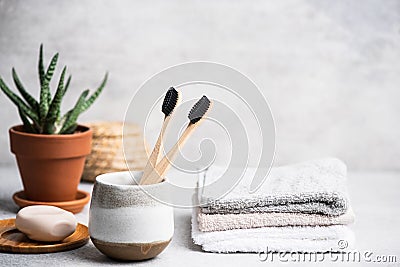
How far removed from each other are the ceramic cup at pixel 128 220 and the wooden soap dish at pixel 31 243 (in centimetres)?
10

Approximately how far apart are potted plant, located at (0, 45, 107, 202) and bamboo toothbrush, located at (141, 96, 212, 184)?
34 cm

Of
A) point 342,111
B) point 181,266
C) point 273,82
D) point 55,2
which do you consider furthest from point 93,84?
point 181,266

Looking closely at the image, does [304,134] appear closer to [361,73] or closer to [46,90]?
[361,73]

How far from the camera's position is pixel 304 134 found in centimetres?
196

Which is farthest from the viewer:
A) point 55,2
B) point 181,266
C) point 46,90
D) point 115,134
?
point 55,2

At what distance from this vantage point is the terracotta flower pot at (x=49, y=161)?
133 cm

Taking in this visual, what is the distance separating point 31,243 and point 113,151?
0.56 metres

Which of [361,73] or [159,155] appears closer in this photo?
[159,155]

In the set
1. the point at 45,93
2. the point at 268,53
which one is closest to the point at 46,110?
the point at 45,93

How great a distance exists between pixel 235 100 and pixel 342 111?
0.31 m

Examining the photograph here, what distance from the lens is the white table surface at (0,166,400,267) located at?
1.07 meters

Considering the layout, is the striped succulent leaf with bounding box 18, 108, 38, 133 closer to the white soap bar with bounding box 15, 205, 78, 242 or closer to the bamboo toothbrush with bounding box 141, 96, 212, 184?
the white soap bar with bounding box 15, 205, 78, 242

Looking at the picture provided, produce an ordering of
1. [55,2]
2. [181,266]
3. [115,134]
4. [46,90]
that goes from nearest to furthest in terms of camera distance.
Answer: [181,266]
[46,90]
[115,134]
[55,2]

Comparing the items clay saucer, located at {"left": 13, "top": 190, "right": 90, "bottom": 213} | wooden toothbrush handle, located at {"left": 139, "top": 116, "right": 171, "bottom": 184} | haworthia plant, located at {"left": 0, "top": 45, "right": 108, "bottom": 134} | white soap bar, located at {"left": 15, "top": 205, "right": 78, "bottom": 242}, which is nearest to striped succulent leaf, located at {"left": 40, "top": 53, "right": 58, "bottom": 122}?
haworthia plant, located at {"left": 0, "top": 45, "right": 108, "bottom": 134}
